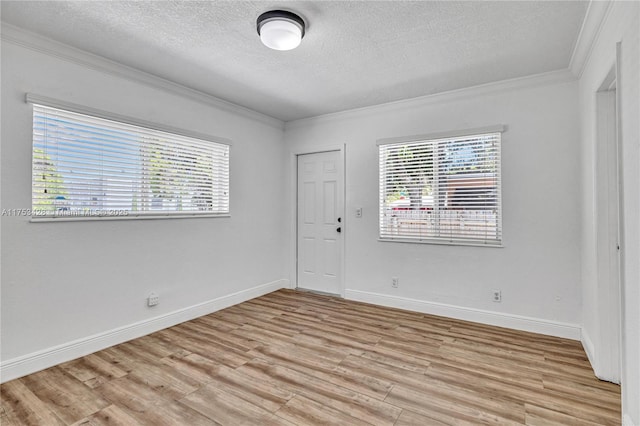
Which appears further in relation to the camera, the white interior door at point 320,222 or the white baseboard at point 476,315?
the white interior door at point 320,222

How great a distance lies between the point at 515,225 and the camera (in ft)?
10.7

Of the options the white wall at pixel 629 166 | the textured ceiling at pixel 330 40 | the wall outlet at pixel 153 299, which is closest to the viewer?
the white wall at pixel 629 166

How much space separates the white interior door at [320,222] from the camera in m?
4.50

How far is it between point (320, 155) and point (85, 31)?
2946 mm

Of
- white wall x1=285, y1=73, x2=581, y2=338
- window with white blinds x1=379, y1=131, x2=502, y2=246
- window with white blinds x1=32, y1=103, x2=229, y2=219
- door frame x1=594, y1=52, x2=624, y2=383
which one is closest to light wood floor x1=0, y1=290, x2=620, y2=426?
door frame x1=594, y1=52, x2=624, y2=383

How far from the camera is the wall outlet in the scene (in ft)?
10.4

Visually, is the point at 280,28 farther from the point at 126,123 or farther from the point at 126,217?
the point at 126,217

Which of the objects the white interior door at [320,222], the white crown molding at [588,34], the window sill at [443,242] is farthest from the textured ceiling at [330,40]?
the window sill at [443,242]

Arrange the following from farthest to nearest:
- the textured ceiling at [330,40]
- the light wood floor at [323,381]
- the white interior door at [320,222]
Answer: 1. the white interior door at [320,222]
2. the textured ceiling at [330,40]
3. the light wood floor at [323,381]

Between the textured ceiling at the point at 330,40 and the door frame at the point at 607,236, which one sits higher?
the textured ceiling at the point at 330,40

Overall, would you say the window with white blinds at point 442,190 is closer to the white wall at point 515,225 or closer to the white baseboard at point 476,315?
the white wall at point 515,225

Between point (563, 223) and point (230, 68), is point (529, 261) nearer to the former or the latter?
point (563, 223)

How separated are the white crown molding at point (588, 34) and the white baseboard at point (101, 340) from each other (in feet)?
14.1

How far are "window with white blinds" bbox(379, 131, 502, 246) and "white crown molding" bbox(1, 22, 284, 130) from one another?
225 cm
